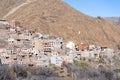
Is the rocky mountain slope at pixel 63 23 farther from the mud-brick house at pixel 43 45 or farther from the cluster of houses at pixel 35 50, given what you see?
the mud-brick house at pixel 43 45

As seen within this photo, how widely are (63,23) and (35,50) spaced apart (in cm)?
3412

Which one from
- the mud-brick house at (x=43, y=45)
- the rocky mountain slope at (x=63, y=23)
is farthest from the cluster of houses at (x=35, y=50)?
the rocky mountain slope at (x=63, y=23)

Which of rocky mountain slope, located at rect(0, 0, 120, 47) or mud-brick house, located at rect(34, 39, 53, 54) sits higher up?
rocky mountain slope, located at rect(0, 0, 120, 47)

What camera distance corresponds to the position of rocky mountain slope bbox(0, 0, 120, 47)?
245ft

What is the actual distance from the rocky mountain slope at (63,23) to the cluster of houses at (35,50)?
11.9m

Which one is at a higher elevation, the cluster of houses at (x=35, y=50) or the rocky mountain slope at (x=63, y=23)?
the rocky mountain slope at (x=63, y=23)

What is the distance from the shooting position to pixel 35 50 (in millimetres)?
45562

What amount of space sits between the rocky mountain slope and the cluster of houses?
1191cm

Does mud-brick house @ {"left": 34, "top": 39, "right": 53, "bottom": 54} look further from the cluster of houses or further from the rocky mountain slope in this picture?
the rocky mountain slope

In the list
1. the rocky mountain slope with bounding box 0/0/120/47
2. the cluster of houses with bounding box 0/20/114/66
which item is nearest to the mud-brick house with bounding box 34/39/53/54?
the cluster of houses with bounding box 0/20/114/66

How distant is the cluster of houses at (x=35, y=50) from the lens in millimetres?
39562

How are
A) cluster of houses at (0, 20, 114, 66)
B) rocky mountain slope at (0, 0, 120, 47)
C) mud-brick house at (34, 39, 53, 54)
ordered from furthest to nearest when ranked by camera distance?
rocky mountain slope at (0, 0, 120, 47) < mud-brick house at (34, 39, 53, 54) < cluster of houses at (0, 20, 114, 66)

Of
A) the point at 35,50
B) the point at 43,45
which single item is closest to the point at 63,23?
the point at 43,45

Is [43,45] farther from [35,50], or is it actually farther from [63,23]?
[63,23]
